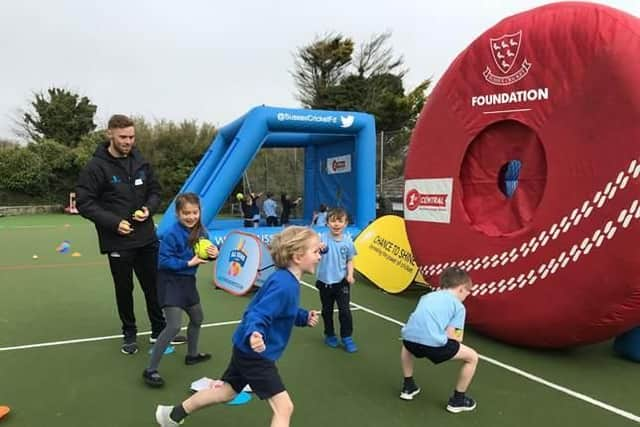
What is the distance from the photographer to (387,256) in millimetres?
7348

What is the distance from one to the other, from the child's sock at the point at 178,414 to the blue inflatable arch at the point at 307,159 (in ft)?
18.7

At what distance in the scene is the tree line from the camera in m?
21.2

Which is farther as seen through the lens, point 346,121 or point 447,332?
point 346,121

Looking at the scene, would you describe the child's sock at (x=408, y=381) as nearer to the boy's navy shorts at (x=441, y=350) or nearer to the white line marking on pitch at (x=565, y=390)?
the boy's navy shorts at (x=441, y=350)

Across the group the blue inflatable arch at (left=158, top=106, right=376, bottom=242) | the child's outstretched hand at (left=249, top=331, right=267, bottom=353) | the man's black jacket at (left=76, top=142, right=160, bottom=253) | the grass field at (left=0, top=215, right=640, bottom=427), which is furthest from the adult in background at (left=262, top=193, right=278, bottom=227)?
the child's outstretched hand at (left=249, top=331, right=267, bottom=353)

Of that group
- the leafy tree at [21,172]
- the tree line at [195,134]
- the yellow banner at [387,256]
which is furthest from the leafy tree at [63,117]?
the yellow banner at [387,256]

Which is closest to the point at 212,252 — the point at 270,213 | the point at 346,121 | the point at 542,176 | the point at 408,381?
the point at 408,381

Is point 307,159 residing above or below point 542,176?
above

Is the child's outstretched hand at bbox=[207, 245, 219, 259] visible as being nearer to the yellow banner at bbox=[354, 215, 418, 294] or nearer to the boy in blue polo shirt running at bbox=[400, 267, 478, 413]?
the boy in blue polo shirt running at bbox=[400, 267, 478, 413]

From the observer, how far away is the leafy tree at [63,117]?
41.2 m

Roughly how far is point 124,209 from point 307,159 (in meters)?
12.6

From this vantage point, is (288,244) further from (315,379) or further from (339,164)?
(339,164)

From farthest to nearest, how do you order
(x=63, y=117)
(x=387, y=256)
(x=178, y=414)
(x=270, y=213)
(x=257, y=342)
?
1. (x=63, y=117)
2. (x=270, y=213)
3. (x=387, y=256)
4. (x=178, y=414)
5. (x=257, y=342)

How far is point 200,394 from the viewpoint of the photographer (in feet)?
9.44
